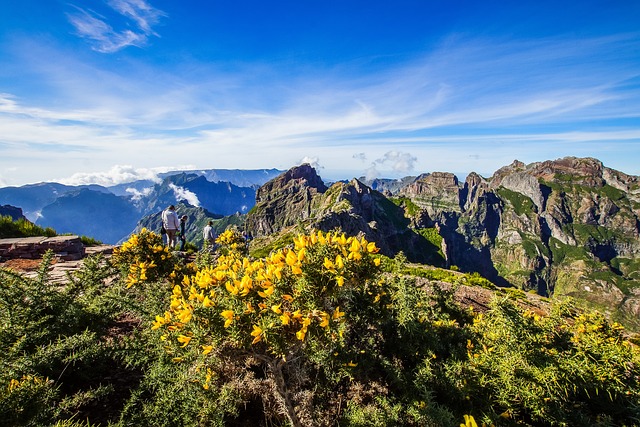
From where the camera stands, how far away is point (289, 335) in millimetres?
3488

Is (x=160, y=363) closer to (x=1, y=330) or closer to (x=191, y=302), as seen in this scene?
(x=191, y=302)

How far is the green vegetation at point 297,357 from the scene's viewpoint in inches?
136

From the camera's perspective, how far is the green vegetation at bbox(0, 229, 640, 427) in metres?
3.46

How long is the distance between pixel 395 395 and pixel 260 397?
97.9 inches

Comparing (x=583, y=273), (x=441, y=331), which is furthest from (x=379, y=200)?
(x=583, y=273)

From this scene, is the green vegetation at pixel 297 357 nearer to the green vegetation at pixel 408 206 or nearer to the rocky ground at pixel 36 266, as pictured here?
the rocky ground at pixel 36 266

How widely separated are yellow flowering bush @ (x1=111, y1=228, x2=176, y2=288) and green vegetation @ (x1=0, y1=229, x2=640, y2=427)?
3.85 ft

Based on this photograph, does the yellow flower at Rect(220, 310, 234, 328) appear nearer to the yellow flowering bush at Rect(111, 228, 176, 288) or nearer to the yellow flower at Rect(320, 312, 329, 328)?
the yellow flower at Rect(320, 312, 329, 328)

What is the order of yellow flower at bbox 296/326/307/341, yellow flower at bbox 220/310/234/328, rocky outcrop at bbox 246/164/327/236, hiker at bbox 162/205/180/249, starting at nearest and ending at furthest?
1. yellow flower at bbox 296/326/307/341
2. yellow flower at bbox 220/310/234/328
3. hiker at bbox 162/205/180/249
4. rocky outcrop at bbox 246/164/327/236

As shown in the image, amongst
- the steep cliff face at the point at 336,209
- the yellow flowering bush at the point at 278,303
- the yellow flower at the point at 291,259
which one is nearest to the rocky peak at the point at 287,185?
the steep cliff face at the point at 336,209

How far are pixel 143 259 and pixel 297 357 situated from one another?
5602mm

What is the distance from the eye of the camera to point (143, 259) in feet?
24.4

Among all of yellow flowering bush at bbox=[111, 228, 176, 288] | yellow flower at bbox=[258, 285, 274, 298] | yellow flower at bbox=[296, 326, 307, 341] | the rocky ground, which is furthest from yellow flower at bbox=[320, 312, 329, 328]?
the rocky ground

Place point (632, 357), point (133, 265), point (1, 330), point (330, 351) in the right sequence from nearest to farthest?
point (632, 357) < point (1, 330) < point (330, 351) < point (133, 265)
